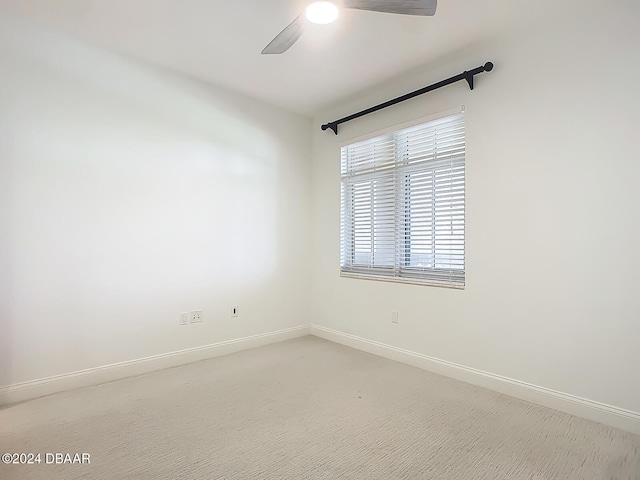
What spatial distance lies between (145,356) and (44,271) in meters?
1.01

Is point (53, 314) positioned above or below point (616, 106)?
below

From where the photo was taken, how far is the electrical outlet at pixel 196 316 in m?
3.22

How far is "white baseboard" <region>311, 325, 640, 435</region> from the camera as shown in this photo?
204cm

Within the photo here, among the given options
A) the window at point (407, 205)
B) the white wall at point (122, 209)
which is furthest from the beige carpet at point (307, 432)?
the window at point (407, 205)

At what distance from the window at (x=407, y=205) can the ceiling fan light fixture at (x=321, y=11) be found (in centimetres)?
132

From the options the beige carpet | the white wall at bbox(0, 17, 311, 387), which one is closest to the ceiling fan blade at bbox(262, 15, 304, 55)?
the white wall at bbox(0, 17, 311, 387)

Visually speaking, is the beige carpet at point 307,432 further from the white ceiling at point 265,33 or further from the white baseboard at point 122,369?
the white ceiling at point 265,33

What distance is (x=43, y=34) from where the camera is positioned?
2482 millimetres

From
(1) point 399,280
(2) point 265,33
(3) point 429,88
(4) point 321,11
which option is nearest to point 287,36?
(4) point 321,11

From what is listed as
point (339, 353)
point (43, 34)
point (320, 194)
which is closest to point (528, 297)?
point (339, 353)

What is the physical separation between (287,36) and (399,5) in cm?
66

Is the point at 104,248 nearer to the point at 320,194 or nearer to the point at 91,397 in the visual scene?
the point at 91,397

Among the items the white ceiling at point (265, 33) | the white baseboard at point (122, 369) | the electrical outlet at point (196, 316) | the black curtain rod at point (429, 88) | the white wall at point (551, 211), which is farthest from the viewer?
the electrical outlet at point (196, 316)

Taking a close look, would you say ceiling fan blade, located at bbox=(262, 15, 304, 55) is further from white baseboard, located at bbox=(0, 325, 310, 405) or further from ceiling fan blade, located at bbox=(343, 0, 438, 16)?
white baseboard, located at bbox=(0, 325, 310, 405)
